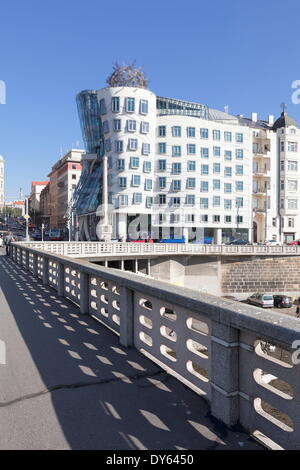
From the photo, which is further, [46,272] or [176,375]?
[46,272]

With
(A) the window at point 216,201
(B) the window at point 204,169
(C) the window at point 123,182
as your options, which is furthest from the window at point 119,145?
(A) the window at point 216,201

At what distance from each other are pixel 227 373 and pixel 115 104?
169 feet

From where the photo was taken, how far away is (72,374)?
13.7 ft

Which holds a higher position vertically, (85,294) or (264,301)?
(85,294)

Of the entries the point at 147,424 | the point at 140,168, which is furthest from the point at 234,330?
the point at 140,168

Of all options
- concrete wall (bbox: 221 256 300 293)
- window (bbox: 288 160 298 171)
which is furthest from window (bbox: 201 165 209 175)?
concrete wall (bbox: 221 256 300 293)

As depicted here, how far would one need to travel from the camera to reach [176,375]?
162 inches

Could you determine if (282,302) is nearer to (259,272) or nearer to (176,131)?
(259,272)

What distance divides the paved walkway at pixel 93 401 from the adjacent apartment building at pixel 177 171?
43110 millimetres

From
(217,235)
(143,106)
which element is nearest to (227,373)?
(143,106)

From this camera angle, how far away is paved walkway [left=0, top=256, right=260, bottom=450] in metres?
2.83

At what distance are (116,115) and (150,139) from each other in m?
5.97

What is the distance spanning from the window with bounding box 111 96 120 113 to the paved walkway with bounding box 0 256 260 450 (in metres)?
48.6
